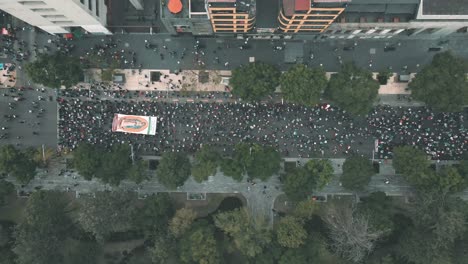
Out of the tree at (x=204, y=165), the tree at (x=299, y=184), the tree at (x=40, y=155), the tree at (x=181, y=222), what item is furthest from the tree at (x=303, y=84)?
the tree at (x=40, y=155)

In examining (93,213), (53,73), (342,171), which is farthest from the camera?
(342,171)

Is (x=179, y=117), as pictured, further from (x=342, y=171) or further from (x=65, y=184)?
(x=342, y=171)

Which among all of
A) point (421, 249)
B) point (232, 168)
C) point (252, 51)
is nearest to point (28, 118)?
point (232, 168)

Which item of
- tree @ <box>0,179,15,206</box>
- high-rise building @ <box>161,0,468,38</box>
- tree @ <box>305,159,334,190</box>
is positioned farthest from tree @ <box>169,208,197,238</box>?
high-rise building @ <box>161,0,468,38</box>

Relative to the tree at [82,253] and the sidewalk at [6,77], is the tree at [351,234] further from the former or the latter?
the sidewalk at [6,77]

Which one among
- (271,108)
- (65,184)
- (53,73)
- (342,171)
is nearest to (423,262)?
(342,171)
